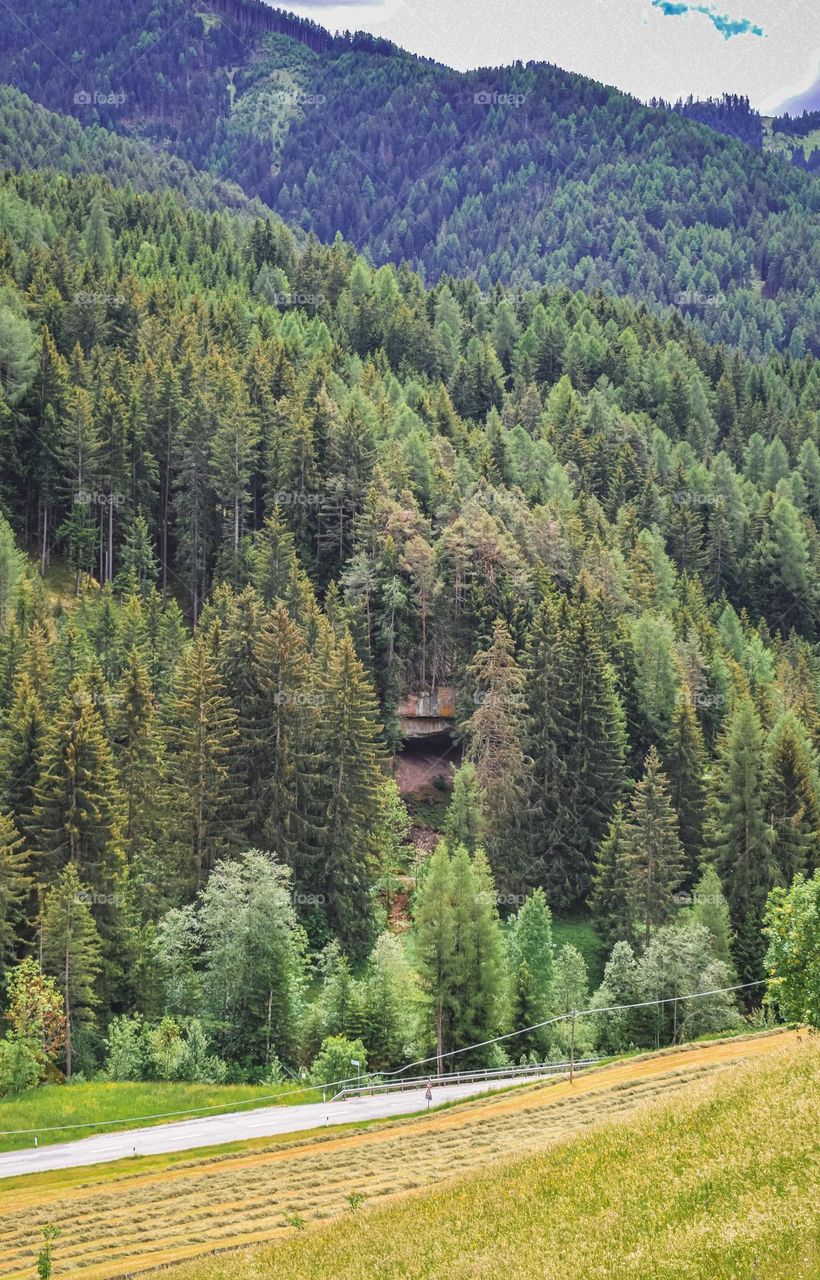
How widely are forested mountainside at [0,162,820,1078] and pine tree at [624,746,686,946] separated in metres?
0.21

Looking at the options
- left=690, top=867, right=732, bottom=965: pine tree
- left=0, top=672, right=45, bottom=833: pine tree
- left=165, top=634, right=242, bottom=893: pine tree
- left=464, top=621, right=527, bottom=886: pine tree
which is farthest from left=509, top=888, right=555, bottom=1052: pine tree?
left=0, top=672, right=45, bottom=833: pine tree

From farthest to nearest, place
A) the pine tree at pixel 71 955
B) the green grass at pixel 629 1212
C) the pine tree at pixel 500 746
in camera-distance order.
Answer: the pine tree at pixel 500 746
the pine tree at pixel 71 955
the green grass at pixel 629 1212

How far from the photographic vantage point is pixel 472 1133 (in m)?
42.0

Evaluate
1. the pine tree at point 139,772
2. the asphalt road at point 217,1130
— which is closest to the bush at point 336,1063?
the asphalt road at point 217,1130

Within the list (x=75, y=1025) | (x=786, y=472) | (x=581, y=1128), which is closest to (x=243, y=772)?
(x=75, y=1025)

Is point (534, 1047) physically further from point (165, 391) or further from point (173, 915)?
point (165, 391)

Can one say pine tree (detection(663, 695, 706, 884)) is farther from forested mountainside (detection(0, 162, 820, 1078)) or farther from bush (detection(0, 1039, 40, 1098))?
bush (detection(0, 1039, 40, 1098))

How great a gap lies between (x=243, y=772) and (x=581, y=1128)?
50.5m

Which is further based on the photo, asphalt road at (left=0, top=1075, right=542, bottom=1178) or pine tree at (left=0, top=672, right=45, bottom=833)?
pine tree at (left=0, top=672, right=45, bottom=833)

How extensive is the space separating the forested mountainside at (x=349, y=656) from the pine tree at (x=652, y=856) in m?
0.21

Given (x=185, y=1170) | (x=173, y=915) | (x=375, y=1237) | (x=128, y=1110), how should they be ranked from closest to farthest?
(x=375, y=1237), (x=185, y=1170), (x=128, y=1110), (x=173, y=915)

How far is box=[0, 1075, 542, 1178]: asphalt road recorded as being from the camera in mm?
44594

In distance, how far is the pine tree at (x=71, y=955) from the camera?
213ft

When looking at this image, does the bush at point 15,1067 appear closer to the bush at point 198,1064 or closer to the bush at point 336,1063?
the bush at point 198,1064
